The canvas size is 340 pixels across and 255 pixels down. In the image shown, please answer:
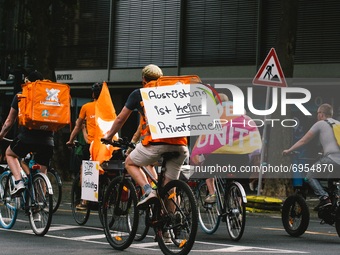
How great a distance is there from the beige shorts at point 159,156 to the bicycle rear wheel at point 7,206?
2468mm

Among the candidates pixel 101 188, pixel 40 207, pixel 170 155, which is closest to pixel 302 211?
pixel 170 155

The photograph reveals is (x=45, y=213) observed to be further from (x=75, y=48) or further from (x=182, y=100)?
(x=75, y=48)

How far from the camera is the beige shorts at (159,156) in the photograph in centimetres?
586

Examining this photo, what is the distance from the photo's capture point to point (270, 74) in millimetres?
10547

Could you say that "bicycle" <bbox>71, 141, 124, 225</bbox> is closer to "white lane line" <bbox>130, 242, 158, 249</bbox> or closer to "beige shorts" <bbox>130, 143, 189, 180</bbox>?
"white lane line" <bbox>130, 242, 158, 249</bbox>

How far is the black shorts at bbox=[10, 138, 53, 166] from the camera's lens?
7781mm

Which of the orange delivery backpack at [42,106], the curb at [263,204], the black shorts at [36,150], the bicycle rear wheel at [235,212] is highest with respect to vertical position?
the orange delivery backpack at [42,106]

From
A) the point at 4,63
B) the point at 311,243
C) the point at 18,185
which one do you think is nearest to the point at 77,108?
the point at 4,63

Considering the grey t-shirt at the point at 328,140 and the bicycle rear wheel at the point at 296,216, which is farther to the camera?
the grey t-shirt at the point at 328,140

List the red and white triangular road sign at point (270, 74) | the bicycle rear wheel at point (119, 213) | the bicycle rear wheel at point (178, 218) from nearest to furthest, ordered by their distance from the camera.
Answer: the bicycle rear wheel at point (178, 218)
the bicycle rear wheel at point (119, 213)
the red and white triangular road sign at point (270, 74)

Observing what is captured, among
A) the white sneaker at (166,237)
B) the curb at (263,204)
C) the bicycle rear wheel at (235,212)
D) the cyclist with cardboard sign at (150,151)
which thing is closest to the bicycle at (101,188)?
the bicycle rear wheel at (235,212)

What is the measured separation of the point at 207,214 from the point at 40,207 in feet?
7.28

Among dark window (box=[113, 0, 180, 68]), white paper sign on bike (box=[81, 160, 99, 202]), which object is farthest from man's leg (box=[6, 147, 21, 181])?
dark window (box=[113, 0, 180, 68])

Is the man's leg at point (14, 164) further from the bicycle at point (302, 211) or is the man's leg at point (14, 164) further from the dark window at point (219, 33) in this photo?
the dark window at point (219, 33)
